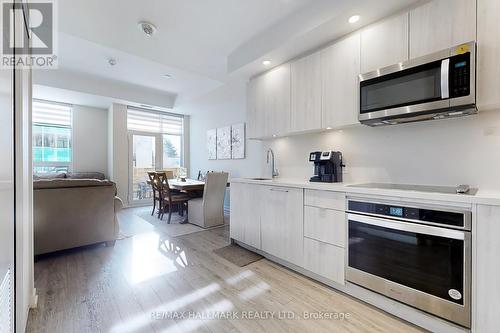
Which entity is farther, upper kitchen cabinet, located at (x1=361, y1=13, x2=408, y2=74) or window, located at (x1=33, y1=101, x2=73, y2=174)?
window, located at (x1=33, y1=101, x2=73, y2=174)

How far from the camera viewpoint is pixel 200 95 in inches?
223

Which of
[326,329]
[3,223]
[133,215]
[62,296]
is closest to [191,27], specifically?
[3,223]

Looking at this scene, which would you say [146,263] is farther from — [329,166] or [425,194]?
[425,194]

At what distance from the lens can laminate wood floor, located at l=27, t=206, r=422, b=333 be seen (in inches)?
64.2

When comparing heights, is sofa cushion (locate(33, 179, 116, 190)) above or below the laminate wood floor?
above

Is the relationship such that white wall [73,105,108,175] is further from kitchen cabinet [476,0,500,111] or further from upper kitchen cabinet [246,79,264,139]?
kitchen cabinet [476,0,500,111]

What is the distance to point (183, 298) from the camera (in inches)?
76.9

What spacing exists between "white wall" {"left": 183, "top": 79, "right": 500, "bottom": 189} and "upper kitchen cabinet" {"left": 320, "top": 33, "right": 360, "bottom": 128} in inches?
11.8

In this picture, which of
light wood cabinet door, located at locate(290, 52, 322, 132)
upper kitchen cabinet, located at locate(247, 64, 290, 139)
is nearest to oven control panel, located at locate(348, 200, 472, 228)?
light wood cabinet door, located at locate(290, 52, 322, 132)

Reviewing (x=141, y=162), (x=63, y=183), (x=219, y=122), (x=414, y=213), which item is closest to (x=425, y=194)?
(x=414, y=213)

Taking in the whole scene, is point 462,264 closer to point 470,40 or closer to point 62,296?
point 470,40

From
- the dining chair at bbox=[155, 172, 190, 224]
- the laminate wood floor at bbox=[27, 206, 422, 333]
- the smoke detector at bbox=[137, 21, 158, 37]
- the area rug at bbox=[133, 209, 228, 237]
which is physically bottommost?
the laminate wood floor at bbox=[27, 206, 422, 333]

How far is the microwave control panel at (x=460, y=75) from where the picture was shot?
1.56 m

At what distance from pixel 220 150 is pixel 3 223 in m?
4.77
